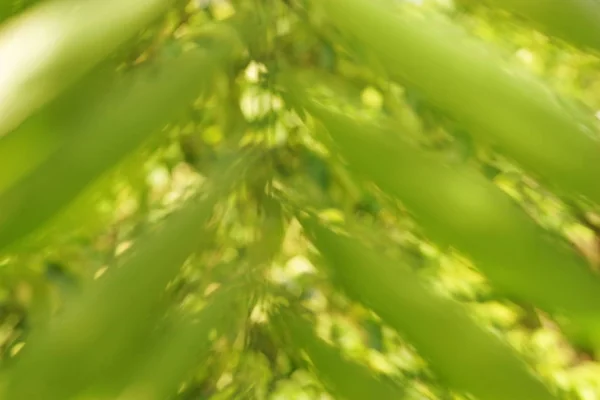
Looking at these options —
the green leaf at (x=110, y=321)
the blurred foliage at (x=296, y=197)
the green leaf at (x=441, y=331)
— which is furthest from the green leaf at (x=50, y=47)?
the green leaf at (x=441, y=331)

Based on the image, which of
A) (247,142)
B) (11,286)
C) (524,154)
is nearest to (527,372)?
(524,154)

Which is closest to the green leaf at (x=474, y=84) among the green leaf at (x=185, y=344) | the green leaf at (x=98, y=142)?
the green leaf at (x=98, y=142)

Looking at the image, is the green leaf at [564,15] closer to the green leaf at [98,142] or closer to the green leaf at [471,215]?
the green leaf at [471,215]

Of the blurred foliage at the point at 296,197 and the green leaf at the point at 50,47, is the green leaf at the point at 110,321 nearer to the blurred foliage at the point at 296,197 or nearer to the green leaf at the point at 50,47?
the blurred foliage at the point at 296,197

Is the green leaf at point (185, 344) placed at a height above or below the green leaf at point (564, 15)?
below

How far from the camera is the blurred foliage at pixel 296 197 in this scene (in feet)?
1.41

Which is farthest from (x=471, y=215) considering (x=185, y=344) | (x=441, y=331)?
(x=185, y=344)

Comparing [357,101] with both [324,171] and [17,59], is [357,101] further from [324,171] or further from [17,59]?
[17,59]

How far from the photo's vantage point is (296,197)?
0.53 meters

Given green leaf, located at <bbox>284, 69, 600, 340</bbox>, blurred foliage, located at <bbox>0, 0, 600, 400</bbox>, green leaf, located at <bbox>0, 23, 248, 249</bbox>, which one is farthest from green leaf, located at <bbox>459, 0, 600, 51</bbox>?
green leaf, located at <bbox>0, 23, 248, 249</bbox>

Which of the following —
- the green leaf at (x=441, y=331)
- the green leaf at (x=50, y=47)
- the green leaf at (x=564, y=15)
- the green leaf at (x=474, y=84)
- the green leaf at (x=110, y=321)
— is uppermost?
the green leaf at (x=564, y=15)

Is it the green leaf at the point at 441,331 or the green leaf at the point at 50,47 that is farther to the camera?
the green leaf at the point at 441,331

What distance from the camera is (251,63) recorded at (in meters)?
0.49

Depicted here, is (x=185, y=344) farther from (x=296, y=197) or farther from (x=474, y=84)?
(x=474, y=84)
